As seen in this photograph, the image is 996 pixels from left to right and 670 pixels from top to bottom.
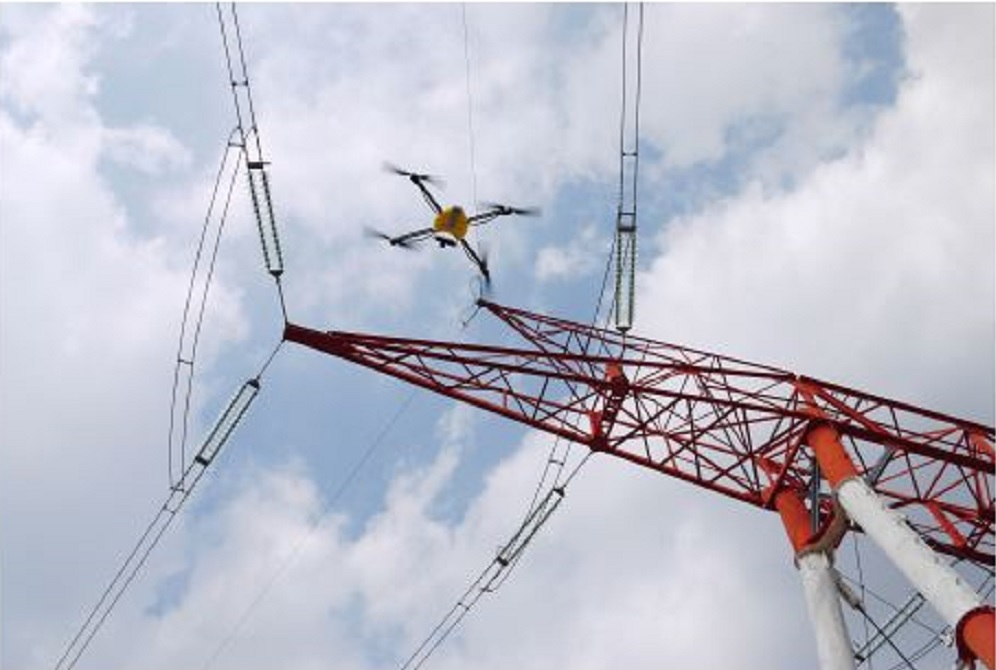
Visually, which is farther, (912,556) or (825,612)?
(825,612)

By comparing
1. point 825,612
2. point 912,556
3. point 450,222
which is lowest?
point 912,556

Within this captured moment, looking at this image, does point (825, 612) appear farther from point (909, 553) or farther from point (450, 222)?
point (450, 222)

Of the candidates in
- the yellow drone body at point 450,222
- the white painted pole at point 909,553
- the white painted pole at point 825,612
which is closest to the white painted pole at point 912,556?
the white painted pole at point 909,553

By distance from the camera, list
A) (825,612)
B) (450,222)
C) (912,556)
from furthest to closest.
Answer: (450,222) < (825,612) < (912,556)

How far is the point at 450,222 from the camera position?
23.5 metres

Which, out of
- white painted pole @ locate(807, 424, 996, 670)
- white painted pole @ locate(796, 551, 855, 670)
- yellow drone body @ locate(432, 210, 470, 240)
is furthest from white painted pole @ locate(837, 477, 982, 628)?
yellow drone body @ locate(432, 210, 470, 240)

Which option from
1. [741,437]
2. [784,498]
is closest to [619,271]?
[741,437]

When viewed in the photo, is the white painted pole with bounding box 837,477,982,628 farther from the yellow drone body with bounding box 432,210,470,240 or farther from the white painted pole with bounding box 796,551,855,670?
the yellow drone body with bounding box 432,210,470,240

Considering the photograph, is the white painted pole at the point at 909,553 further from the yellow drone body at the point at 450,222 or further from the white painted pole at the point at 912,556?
the yellow drone body at the point at 450,222

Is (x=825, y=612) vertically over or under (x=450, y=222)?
under

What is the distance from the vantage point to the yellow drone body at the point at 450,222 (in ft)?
77.0

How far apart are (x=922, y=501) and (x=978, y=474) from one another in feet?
3.92

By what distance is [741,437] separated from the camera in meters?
21.0

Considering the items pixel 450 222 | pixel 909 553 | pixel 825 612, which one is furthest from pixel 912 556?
pixel 450 222
